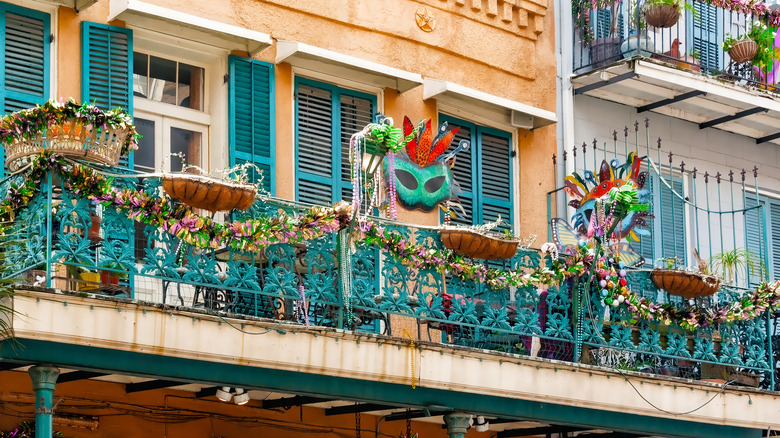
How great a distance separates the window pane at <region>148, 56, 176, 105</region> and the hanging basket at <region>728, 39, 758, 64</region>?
255 inches

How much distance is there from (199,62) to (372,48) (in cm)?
176

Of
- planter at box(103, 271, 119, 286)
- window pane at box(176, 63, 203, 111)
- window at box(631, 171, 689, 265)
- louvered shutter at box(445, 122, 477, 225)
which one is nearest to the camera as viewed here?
planter at box(103, 271, 119, 286)

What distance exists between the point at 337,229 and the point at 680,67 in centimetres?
578

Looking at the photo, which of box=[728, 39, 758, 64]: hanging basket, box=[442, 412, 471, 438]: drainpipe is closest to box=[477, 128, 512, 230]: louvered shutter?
box=[728, 39, 758, 64]: hanging basket

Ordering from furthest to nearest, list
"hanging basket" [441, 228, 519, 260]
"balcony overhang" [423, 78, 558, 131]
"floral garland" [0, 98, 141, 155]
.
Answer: "balcony overhang" [423, 78, 558, 131] < "hanging basket" [441, 228, 519, 260] < "floral garland" [0, 98, 141, 155]

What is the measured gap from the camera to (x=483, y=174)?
15.2 meters

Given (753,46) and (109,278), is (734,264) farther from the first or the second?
(109,278)

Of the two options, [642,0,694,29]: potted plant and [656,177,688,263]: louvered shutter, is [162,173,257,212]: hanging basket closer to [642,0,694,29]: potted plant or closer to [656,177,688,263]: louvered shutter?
[642,0,694,29]: potted plant

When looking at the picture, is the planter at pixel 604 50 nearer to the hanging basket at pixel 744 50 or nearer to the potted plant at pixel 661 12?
the potted plant at pixel 661 12

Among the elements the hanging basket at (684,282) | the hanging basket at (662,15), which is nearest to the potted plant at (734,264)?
the hanging basket at (684,282)

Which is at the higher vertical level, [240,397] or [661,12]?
[661,12]

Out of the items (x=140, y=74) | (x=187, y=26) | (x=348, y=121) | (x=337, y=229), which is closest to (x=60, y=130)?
(x=337, y=229)

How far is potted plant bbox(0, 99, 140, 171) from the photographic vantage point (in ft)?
33.8

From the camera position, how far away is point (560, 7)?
16047 mm
